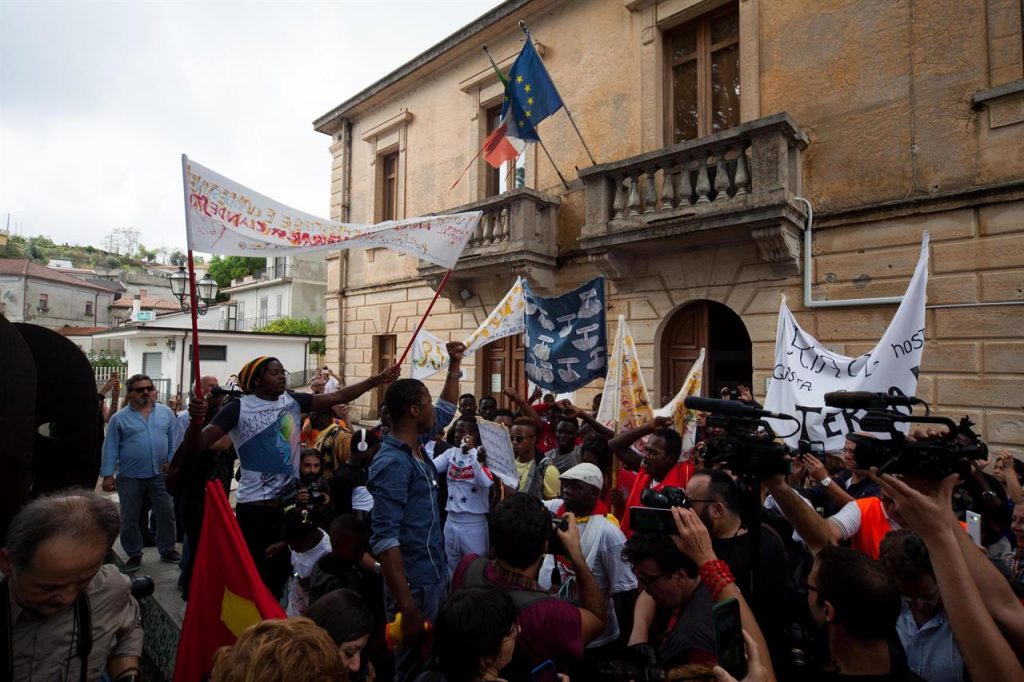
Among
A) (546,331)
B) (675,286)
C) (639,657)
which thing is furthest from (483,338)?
(639,657)

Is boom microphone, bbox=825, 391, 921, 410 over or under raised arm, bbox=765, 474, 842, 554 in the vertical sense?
over

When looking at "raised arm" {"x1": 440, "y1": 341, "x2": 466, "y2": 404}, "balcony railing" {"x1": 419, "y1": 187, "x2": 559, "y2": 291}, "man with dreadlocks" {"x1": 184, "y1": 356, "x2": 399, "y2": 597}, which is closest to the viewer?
"man with dreadlocks" {"x1": 184, "y1": 356, "x2": 399, "y2": 597}

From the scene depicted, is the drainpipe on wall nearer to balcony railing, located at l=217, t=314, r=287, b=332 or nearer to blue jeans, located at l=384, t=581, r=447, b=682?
blue jeans, located at l=384, t=581, r=447, b=682

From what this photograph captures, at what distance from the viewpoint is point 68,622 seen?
1.72 meters

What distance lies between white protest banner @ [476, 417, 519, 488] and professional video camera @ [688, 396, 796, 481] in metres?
1.98

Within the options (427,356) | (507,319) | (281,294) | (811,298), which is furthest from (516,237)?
(281,294)

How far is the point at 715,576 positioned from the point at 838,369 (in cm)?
398

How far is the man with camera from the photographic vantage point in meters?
1.96

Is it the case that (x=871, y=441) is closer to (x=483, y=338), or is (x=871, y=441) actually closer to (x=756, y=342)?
(x=483, y=338)

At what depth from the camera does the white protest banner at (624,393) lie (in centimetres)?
529

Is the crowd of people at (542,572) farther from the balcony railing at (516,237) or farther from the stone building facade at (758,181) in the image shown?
the balcony railing at (516,237)

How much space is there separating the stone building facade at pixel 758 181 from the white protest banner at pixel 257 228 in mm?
4857

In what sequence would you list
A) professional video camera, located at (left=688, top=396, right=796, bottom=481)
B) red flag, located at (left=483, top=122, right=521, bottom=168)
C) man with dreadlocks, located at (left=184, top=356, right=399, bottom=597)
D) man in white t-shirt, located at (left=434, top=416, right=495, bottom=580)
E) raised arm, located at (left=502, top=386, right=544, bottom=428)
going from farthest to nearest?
red flag, located at (left=483, top=122, right=521, bottom=168)
raised arm, located at (left=502, top=386, right=544, bottom=428)
man in white t-shirt, located at (left=434, top=416, right=495, bottom=580)
man with dreadlocks, located at (left=184, top=356, right=399, bottom=597)
professional video camera, located at (left=688, top=396, right=796, bottom=481)

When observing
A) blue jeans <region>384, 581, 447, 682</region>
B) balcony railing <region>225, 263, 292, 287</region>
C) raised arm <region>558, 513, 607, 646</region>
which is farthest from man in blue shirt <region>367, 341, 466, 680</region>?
balcony railing <region>225, 263, 292, 287</region>
